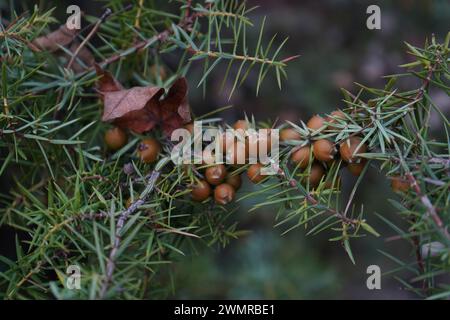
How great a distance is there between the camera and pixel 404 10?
1.38m

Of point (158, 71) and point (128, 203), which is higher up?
point (158, 71)

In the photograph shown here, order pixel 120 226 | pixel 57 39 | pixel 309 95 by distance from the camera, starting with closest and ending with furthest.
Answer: pixel 120 226 → pixel 57 39 → pixel 309 95

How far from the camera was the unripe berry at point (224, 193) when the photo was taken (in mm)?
681

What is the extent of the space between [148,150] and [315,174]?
21cm

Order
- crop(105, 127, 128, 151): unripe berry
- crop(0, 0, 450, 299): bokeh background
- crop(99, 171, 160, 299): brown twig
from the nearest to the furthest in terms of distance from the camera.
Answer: crop(99, 171, 160, 299): brown twig
crop(105, 127, 128, 151): unripe berry
crop(0, 0, 450, 299): bokeh background

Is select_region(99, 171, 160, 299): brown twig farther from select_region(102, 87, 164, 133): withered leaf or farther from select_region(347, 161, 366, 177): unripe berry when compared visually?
select_region(347, 161, 366, 177): unripe berry

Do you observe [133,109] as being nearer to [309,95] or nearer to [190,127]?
[190,127]

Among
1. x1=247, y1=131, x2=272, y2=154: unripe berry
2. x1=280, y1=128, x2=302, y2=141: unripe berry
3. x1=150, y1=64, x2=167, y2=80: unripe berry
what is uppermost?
x1=150, y1=64, x2=167, y2=80: unripe berry

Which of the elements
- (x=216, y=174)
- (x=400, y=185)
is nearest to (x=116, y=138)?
(x=216, y=174)

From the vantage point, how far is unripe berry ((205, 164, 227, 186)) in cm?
68

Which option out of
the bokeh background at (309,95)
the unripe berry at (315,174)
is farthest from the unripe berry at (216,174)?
the bokeh background at (309,95)

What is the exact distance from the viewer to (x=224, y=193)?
26.7 inches

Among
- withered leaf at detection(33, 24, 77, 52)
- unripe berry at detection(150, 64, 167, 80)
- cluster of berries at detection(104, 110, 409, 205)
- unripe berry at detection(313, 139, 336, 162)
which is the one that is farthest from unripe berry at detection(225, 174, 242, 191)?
withered leaf at detection(33, 24, 77, 52)

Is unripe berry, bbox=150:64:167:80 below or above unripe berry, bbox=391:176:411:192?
above
